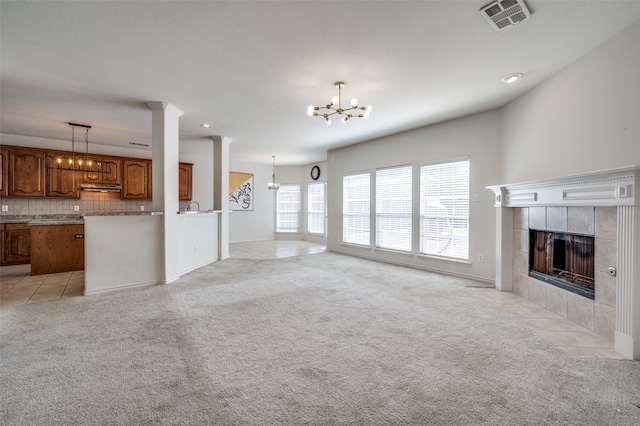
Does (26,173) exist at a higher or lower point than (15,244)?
higher

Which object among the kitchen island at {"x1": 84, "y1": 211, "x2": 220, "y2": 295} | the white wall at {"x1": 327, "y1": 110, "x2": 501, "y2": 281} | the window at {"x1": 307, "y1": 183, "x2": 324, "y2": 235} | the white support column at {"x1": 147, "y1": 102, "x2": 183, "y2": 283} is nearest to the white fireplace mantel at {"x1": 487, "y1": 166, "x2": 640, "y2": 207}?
the white wall at {"x1": 327, "y1": 110, "x2": 501, "y2": 281}

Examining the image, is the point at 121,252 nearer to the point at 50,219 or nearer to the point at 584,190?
the point at 50,219

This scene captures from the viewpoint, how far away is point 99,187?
21.1ft

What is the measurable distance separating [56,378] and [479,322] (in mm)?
3598

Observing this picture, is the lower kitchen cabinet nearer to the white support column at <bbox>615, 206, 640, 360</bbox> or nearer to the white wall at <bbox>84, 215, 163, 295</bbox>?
the white wall at <bbox>84, 215, 163, 295</bbox>

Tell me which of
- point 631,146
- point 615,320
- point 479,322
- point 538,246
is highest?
point 631,146

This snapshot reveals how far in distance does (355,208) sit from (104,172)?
6.07 metres

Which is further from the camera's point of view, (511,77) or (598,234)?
(511,77)

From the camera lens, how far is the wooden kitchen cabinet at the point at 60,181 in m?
6.08

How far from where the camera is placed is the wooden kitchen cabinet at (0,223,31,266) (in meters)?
5.58

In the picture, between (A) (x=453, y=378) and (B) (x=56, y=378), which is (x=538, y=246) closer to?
(A) (x=453, y=378)

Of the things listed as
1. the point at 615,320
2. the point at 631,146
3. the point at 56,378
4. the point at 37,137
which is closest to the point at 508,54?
the point at 631,146

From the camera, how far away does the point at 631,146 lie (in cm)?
247

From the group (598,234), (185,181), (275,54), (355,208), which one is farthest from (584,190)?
(185,181)
